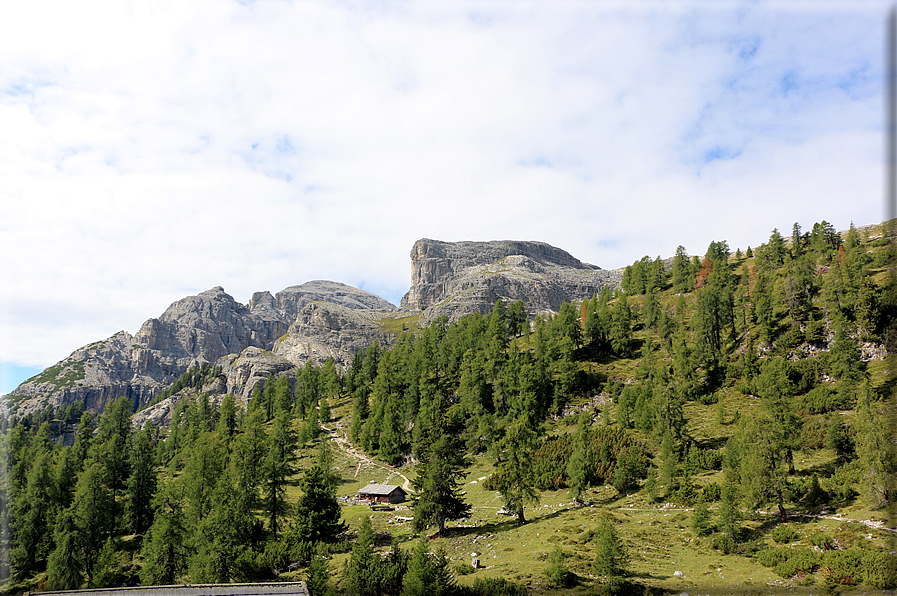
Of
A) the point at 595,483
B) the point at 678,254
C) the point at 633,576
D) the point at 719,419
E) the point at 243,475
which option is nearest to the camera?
the point at 633,576

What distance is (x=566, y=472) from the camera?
6475 cm

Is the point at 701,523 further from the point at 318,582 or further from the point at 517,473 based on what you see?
the point at 318,582

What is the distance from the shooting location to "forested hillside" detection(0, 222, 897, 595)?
34.1 m

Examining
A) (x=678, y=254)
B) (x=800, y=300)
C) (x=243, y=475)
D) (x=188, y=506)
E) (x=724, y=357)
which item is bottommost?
(x=188, y=506)

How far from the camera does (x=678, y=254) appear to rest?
474 ft

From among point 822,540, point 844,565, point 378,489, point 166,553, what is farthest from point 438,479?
point 166,553

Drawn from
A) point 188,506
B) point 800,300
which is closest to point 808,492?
point 800,300

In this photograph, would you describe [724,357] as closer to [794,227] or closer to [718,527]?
[718,527]

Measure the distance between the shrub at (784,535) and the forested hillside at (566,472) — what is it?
31 centimetres

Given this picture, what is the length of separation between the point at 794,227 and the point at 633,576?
144265 mm

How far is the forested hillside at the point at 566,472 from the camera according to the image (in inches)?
1344

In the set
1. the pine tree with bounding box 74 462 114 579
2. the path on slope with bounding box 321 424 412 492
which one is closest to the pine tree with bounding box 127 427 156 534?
the pine tree with bounding box 74 462 114 579

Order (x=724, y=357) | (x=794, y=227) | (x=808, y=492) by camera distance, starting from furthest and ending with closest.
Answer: (x=794, y=227)
(x=724, y=357)
(x=808, y=492)

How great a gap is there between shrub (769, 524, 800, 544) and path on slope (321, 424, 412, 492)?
53.4 metres
